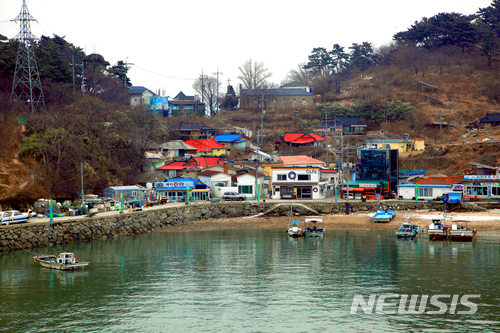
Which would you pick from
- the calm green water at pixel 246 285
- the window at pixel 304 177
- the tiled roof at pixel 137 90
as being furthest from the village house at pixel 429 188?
the tiled roof at pixel 137 90

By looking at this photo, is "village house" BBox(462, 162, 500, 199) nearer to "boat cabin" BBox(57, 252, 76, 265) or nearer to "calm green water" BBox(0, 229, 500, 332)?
"calm green water" BBox(0, 229, 500, 332)

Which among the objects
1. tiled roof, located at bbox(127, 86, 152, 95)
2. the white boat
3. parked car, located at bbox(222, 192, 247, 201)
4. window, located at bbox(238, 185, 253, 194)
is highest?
tiled roof, located at bbox(127, 86, 152, 95)

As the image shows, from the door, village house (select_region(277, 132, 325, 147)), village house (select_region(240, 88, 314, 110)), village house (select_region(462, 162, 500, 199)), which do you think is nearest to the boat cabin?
the door

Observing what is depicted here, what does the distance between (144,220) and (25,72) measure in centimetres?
3281

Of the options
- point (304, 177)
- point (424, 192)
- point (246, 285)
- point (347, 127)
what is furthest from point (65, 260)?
point (347, 127)

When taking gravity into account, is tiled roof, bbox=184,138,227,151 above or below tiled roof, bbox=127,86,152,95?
below

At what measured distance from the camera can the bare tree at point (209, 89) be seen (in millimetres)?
125500

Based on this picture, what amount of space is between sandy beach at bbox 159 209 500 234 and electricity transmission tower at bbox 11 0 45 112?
28805 mm

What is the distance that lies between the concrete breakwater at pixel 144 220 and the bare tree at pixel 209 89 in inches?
2739

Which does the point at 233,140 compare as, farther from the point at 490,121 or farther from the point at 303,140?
the point at 490,121

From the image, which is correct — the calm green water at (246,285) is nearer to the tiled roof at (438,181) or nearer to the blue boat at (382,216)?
the blue boat at (382,216)

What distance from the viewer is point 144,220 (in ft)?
166

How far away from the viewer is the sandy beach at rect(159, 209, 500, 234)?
48.9m

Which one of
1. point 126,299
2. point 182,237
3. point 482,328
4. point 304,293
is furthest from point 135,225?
point 482,328
